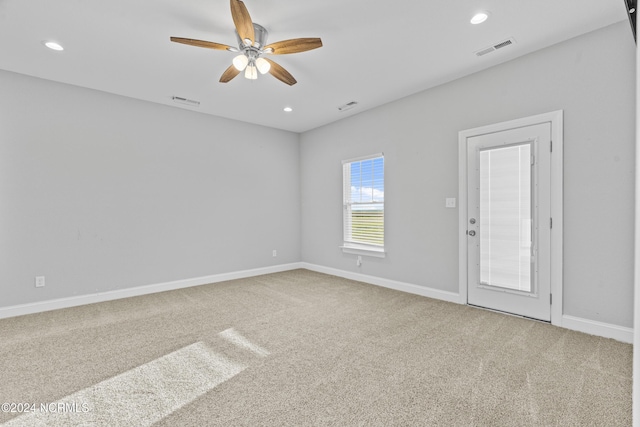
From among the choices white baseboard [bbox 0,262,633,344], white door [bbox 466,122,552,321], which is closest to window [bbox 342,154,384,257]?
white baseboard [bbox 0,262,633,344]

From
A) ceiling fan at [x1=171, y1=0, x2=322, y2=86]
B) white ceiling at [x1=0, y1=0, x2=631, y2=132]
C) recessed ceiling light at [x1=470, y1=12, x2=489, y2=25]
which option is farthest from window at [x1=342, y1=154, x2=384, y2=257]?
ceiling fan at [x1=171, y1=0, x2=322, y2=86]

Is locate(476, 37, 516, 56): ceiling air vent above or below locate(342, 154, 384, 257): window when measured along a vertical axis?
above

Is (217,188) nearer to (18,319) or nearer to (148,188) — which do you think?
(148,188)

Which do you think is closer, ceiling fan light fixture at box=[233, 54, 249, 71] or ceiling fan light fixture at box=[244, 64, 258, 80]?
ceiling fan light fixture at box=[233, 54, 249, 71]

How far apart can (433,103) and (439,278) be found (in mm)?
2300

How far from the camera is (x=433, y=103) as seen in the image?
3.91 meters

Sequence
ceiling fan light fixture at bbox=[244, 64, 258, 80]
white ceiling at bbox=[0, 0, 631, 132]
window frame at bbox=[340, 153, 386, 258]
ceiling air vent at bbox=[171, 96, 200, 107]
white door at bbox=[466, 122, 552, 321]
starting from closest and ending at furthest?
white ceiling at bbox=[0, 0, 631, 132]
ceiling fan light fixture at bbox=[244, 64, 258, 80]
white door at bbox=[466, 122, 552, 321]
ceiling air vent at bbox=[171, 96, 200, 107]
window frame at bbox=[340, 153, 386, 258]

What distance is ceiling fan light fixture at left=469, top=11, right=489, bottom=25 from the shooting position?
2445mm

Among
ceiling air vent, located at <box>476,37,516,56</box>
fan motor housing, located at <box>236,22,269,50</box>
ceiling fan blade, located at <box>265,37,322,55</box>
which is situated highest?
ceiling air vent, located at <box>476,37,516,56</box>

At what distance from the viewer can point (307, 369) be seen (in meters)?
2.19

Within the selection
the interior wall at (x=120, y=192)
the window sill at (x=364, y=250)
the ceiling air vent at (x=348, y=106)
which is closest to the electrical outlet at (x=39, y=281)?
the interior wall at (x=120, y=192)

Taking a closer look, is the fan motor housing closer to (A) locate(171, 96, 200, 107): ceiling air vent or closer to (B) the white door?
(A) locate(171, 96, 200, 107): ceiling air vent

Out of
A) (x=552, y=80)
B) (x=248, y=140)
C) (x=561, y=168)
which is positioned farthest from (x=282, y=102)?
(x=561, y=168)

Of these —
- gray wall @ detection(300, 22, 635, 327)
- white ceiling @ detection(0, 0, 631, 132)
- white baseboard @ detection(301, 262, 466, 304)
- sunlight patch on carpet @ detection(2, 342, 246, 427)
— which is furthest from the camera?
white baseboard @ detection(301, 262, 466, 304)
